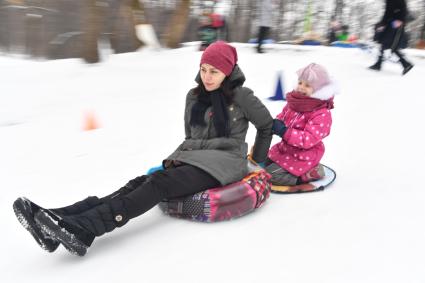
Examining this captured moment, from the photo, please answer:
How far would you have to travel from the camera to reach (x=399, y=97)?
5.84 metres

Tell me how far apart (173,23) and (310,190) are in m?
8.20

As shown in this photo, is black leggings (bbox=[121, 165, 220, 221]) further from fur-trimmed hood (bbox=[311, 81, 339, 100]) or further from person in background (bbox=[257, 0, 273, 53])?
person in background (bbox=[257, 0, 273, 53])

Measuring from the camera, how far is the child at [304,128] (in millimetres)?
2814

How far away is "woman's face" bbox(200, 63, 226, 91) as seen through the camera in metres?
2.57

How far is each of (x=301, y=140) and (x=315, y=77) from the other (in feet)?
1.39

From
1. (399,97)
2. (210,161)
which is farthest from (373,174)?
(399,97)

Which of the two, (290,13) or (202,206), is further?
(290,13)

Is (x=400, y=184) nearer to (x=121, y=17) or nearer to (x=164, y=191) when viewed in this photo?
(x=164, y=191)

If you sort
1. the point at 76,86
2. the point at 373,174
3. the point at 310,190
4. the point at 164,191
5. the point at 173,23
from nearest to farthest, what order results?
the point at 164,191 < the point at 310,190 < the point at 373,174 < the point at 76,86 < the point at 173,23

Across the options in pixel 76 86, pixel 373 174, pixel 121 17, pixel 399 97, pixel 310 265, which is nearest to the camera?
pixel 310 265

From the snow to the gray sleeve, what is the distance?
1.40ft

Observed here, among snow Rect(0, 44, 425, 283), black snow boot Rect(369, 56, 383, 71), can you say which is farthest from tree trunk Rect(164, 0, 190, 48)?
black snow boot Rect(369, 56, 383, 71)

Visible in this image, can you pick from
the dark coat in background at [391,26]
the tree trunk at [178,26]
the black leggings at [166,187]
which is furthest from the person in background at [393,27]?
the black leggings at [166,187]

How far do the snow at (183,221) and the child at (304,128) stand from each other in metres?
0.20
